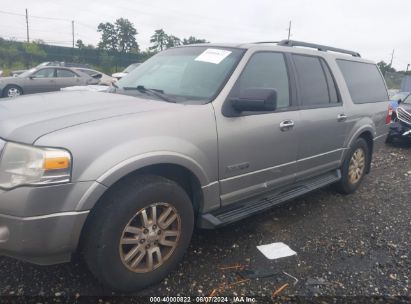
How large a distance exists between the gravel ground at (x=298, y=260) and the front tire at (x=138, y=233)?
19cm

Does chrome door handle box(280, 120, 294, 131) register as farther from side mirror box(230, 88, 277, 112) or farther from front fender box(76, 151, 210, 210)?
front fender box(76, 151, 210, 210)

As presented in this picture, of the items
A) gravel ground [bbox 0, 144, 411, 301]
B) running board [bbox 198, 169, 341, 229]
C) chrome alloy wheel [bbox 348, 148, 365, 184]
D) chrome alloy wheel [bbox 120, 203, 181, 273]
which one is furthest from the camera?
chrome alloy wheel [bbox 348, 148, 365, 184]

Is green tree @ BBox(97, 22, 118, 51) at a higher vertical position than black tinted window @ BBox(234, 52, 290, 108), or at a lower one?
higher

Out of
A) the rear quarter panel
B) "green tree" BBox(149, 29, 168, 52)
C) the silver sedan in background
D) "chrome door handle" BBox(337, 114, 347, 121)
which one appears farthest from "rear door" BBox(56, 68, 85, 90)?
"green tree" BBox(149, 29, 168, 52)

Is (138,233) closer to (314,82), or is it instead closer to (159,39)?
(314,82)

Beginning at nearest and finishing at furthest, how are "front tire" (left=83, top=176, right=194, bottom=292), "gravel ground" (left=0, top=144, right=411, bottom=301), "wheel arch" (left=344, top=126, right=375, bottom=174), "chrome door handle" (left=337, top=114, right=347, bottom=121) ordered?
"front tire" (left=83, top=176, right=194, bottom=292), "gravel ground" (left=0, top=144, right=411, bottom=301), "chrome door handle" (left=337, top=114, right=347, bottom=121), "wheel arch" (left=344, top=126, right=375, bottom=174)

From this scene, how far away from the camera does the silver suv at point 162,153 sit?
2047 mm

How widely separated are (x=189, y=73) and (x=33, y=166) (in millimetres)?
1642

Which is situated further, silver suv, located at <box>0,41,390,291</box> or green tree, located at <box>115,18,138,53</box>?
green tree, located at <box>115,18,138,53</box>

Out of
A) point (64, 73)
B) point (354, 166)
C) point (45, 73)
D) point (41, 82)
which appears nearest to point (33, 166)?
point (354, 166)

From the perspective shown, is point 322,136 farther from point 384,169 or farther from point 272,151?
point 384,169

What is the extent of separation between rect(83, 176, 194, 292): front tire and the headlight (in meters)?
0.37

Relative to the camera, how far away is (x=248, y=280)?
275 centimetres

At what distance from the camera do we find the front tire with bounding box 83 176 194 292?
223 centimetres
